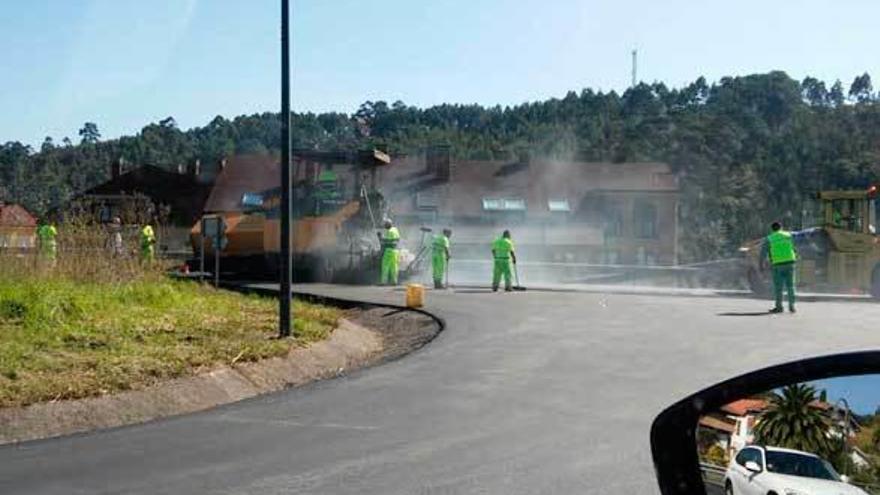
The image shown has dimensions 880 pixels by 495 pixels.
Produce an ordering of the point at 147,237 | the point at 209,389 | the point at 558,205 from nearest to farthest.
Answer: the point at 209,389 < the point at 147,237 < the point at 558,205

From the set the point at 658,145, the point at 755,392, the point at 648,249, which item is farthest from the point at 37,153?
the point at 755,392

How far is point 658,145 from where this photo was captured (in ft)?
277

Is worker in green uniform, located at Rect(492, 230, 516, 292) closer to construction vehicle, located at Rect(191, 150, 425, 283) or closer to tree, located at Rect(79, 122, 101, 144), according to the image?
construction vehicle, located at Rect(191, 150, 425, 283)

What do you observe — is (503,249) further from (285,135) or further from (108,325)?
(108,325)

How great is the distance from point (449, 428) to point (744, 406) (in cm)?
571

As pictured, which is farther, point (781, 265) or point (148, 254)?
point (781, 265)

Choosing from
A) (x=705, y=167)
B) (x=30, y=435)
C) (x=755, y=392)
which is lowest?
(x=30, y=435)

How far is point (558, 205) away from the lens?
2464 inches

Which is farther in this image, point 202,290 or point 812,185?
point 812,185

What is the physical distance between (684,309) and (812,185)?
54048 millimetres

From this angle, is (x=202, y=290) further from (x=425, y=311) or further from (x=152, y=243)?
(x=425, y=311)

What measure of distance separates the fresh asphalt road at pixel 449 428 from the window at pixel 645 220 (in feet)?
153

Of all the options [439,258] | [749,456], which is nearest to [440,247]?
[439,258]

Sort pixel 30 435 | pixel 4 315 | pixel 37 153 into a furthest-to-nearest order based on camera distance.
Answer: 1. pixel 37 153
2. pixel 4 315
3. pixel 30 435
